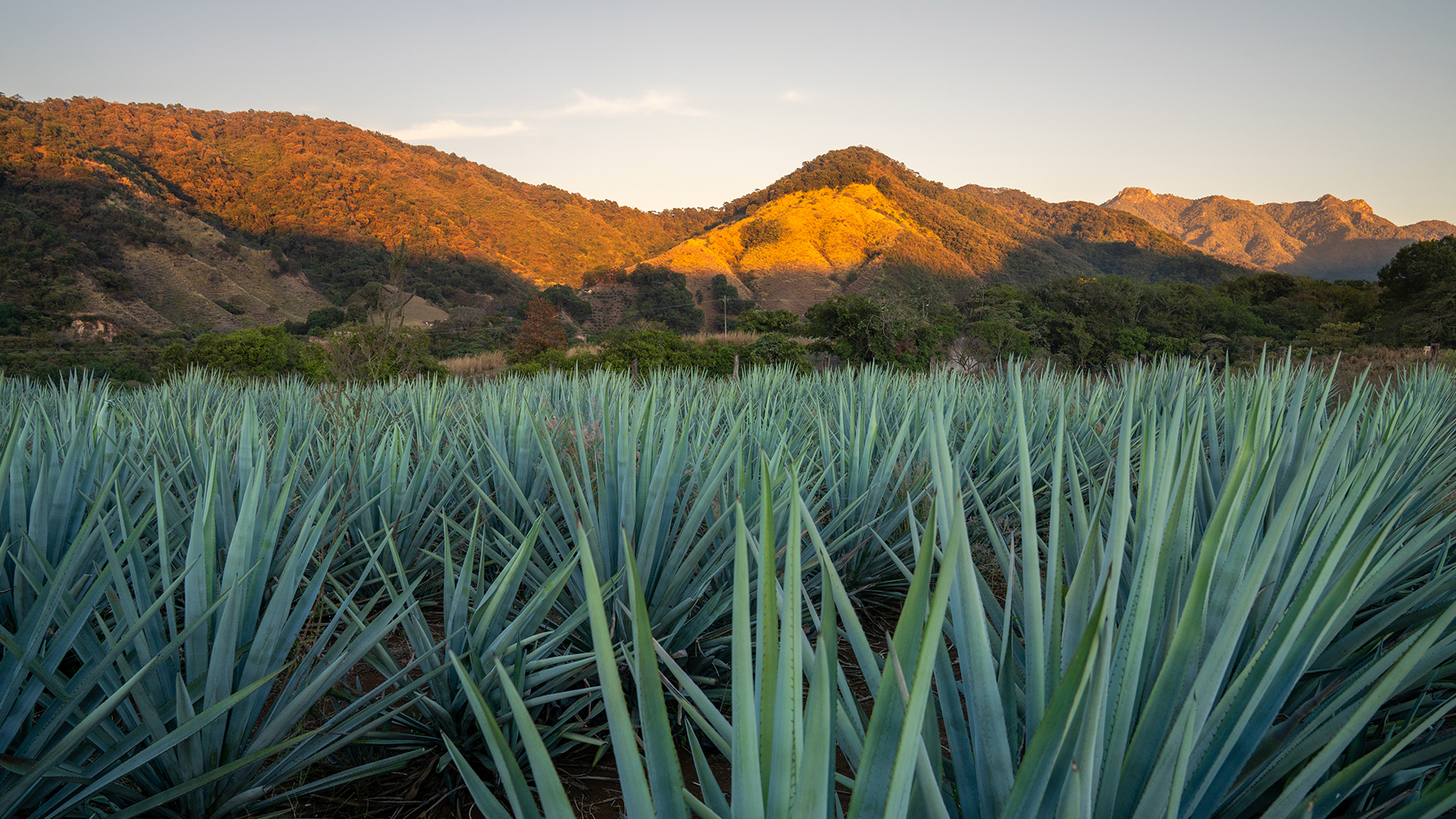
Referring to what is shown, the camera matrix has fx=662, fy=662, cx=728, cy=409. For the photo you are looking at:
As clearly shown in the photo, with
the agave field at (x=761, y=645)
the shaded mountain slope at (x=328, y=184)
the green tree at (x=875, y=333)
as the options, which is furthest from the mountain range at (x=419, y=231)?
the agave field at (x=761, y=645)

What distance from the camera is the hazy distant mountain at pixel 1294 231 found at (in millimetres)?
73875

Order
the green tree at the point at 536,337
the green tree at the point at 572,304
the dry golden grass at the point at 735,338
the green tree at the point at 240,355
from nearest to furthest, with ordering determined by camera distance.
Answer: the green tree at the point at 240,355, the green tree at the point at 536,337, the dry golden grass at the point at 735,338, the green tree at the point at 572,304

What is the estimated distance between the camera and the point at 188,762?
3.74 feet

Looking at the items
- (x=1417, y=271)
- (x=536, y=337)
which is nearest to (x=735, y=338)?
(x=536, y=337)

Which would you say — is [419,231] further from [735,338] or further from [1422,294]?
[1422,294]

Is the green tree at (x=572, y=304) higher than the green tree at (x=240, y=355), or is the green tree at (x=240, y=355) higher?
the green tree at (x=572, y=304)

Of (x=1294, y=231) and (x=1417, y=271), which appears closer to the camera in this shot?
(x=1417, y=271)

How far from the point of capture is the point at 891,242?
54438mm

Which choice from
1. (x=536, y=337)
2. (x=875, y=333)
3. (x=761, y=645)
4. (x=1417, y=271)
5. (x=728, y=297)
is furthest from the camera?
(x=728, y=297)

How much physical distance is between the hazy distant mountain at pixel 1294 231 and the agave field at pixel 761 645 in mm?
84950

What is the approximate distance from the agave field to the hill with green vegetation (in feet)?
143

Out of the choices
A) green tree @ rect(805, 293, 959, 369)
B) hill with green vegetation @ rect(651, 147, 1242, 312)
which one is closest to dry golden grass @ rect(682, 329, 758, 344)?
green tree @ rect(805, 293, 959, 369)

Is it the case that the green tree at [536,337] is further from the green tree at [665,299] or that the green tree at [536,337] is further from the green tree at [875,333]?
the green tree at [665,299]

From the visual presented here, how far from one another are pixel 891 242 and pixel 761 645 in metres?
57.2
